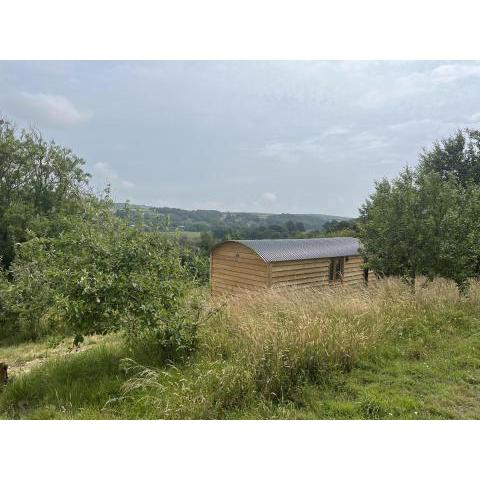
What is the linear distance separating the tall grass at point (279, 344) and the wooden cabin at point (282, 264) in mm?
3686

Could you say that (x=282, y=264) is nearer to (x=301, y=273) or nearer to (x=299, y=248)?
(x=301, y=273)

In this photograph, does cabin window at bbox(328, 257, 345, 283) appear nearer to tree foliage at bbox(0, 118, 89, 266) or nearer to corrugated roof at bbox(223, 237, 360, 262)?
corrugated roof at bbox(223, 237, 360, 262)

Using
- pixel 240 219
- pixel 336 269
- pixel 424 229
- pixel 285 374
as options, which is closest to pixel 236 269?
pixel 240 219

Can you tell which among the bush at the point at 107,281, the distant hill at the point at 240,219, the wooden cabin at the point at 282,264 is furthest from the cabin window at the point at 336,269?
the bush at the point at 107,281

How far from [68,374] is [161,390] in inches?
59.1

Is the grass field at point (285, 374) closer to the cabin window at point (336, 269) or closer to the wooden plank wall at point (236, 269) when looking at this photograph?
the wooden plank wall at point (236, 269)

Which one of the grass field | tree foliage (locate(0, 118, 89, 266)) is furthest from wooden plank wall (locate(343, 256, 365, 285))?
tree foliage (locate(0, 118, 89, 266))

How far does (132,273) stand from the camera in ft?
14.1

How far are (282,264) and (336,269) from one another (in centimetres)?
243

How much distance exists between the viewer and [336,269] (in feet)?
38.7

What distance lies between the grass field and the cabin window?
19.6 ft

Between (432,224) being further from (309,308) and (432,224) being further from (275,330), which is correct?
(275,330)

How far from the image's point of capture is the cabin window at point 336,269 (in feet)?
38.2
